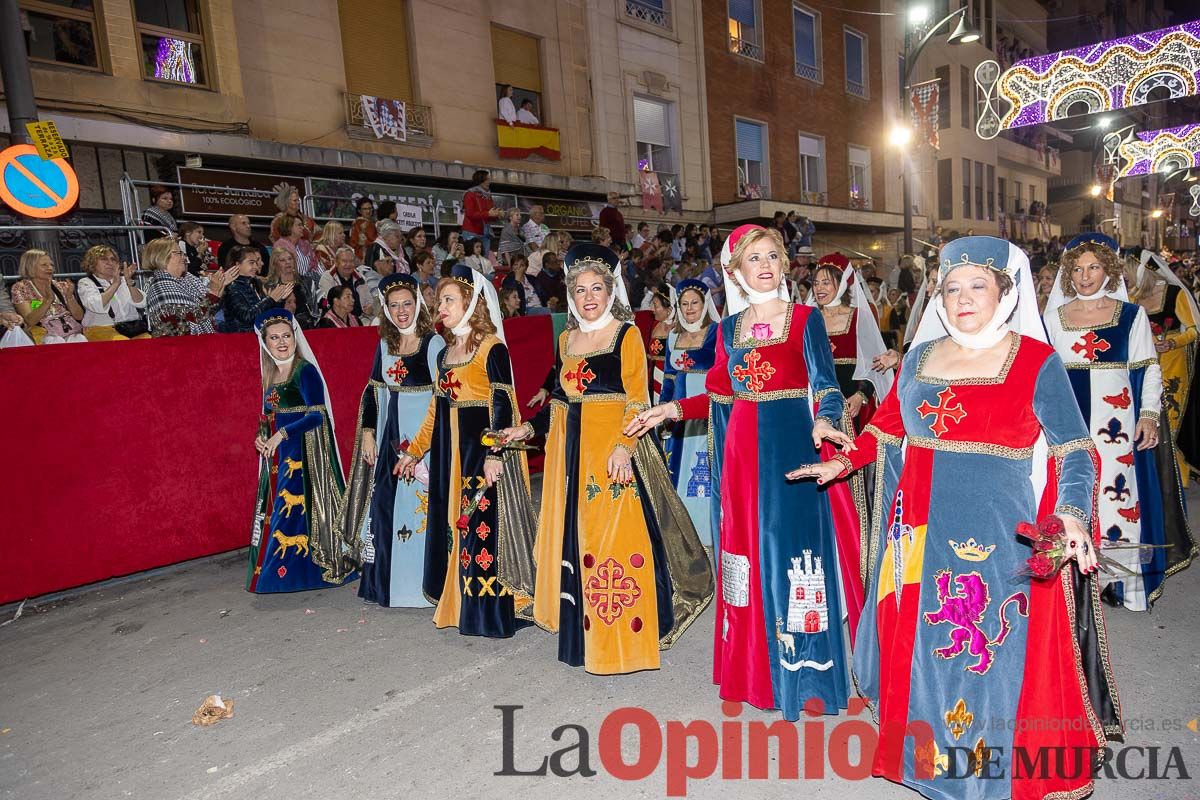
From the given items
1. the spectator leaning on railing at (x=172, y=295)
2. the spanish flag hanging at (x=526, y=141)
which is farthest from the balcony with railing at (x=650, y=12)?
the spectator leaning on railing at (x=172, y=295)

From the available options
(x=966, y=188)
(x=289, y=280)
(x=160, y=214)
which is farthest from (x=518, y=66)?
(x=966, y=188)

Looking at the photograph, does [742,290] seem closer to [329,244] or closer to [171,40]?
[329,244]

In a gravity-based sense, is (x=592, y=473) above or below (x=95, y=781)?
above

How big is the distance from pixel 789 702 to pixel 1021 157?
38.9m

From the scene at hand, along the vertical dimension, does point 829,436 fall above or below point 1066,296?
below

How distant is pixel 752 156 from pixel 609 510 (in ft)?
62.9

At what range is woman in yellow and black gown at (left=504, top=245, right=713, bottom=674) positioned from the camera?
12.8 feet

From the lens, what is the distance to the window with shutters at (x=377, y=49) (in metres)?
12.8

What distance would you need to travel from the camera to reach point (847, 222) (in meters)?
23.6

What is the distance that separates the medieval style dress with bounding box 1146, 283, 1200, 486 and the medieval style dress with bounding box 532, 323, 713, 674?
3.95 meters

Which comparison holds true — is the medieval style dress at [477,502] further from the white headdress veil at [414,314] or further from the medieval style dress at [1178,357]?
the medieval style dress at [1178,357]

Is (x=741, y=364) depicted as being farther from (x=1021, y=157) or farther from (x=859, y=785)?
(x=1021, y=157)

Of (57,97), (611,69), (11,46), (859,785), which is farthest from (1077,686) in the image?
Result: (611,69)

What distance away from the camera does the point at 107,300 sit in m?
6.89
